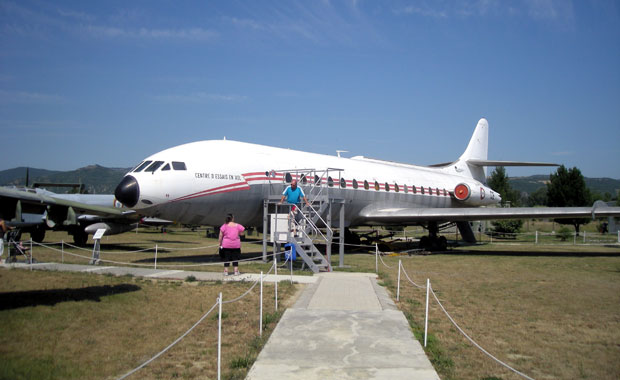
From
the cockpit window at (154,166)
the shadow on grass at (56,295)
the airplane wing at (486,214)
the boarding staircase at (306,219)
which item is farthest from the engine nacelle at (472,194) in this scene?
the shadow on grass at (56,295)

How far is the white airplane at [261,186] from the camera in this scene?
13.8m

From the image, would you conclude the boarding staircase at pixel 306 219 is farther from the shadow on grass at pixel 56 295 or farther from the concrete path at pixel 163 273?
the shadow on grass at pixel 56 295

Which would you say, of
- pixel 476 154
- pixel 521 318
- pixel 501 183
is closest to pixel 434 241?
pixel 476 154

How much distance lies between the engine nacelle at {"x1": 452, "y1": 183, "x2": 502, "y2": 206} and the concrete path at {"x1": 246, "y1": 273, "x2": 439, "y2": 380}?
64.5 ft

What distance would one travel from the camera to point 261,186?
52.1ft

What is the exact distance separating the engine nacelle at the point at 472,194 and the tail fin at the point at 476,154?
233 cm

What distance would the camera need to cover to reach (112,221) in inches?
930

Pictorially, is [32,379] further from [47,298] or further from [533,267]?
[533,267]

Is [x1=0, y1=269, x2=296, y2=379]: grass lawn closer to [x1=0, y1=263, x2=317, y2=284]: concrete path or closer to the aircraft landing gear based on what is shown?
[x1=0, y1=263, x2=317, y2=284]: concrete path

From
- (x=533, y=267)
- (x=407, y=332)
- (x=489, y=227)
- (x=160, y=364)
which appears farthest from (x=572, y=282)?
(x=489, y=227)

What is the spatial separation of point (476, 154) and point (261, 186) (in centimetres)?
2171

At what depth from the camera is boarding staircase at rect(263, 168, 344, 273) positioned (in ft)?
47.1

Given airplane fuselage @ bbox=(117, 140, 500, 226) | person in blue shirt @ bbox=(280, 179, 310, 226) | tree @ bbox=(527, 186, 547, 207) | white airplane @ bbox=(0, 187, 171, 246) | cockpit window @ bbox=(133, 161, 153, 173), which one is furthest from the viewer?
tree @ bbox=(527, 186, 547, 207)

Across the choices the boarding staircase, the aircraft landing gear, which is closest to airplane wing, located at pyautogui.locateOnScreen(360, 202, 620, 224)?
the aircraft landing gear
